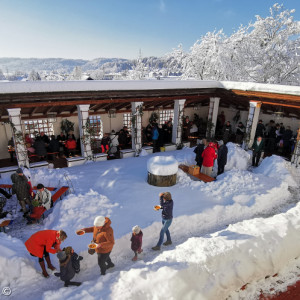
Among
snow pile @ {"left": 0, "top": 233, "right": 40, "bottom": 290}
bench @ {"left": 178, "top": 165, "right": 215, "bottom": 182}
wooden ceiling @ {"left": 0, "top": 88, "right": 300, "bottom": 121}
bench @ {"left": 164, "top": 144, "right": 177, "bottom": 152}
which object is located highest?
wooden ceiling @ {"left": 0, "top": 88, "right": 300, "bottom": 121}

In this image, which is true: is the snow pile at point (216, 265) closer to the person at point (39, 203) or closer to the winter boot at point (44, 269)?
the winter boot at point (44, 269)

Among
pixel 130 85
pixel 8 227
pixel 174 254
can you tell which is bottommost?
pixel 8 227

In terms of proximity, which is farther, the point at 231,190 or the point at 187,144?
the point at 187,144

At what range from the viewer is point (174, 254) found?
4492 mm

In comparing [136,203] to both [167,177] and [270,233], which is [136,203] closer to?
[167,177]

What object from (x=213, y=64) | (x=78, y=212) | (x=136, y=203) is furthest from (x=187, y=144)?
(x=213, y=64)

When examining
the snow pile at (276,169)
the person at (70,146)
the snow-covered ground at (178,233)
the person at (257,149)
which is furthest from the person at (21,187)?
the person at (257,149)

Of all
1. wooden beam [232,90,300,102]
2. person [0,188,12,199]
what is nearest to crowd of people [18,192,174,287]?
person [0,188,12,199]

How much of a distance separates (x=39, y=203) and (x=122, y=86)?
6.01 m

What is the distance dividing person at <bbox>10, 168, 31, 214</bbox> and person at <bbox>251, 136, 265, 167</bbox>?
30.2 ft

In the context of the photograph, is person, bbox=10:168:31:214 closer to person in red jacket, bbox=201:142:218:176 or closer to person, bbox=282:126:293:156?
person in red jacket, bbox=201:142:218:176

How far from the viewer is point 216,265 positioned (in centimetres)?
412

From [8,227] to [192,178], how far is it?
634 cm

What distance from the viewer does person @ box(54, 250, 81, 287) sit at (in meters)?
4.19
